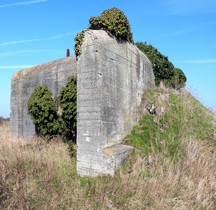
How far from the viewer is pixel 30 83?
11.7 meters

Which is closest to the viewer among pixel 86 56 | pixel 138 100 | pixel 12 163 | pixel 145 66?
pixel 12 163

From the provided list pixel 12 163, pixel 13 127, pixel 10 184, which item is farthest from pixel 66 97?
pixel 13 127

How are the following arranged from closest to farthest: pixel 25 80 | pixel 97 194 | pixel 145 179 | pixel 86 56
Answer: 1. pixel 97 194
2. pixel 145 179
3. pixel 86 56
4. pixel 25 80

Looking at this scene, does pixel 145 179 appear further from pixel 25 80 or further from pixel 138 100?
pixel 25 80

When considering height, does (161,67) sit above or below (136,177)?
above

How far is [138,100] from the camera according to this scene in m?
8.39

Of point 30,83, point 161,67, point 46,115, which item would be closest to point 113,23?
point 46,115

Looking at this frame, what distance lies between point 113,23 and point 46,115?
4181 mm

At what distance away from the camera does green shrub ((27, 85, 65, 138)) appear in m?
9.16

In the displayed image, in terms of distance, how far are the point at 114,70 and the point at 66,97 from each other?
94.7 inches

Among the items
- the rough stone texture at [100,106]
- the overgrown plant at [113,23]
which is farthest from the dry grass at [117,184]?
the overgrown plant at [113,23]

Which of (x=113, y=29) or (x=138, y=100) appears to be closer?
(x=113, y=29)

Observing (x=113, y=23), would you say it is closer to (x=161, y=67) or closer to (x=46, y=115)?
(x=46, y=115)

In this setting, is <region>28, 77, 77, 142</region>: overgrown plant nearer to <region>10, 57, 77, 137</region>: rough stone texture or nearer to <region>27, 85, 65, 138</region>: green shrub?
<region>27, 85, 65, 138</region>: green shrub
